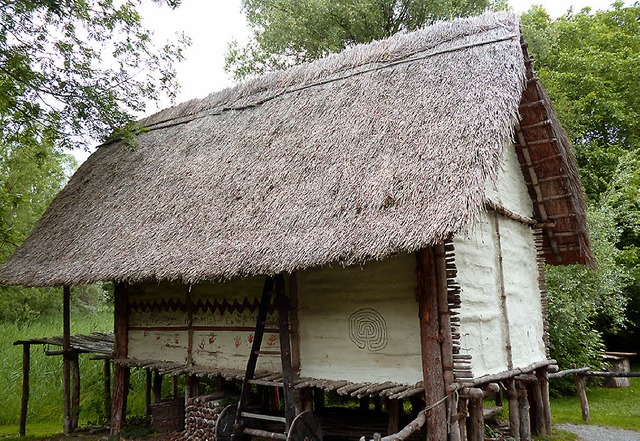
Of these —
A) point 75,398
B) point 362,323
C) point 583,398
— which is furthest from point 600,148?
point 75,398

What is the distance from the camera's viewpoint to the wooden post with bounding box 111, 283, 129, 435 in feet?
27.1

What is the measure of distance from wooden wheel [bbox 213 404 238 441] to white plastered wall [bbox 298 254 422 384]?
4.26 ft

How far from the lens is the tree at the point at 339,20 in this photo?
1469cm

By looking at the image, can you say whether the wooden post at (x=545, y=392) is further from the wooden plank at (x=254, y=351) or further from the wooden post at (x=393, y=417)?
the wooden plank at (x=254, y=351)

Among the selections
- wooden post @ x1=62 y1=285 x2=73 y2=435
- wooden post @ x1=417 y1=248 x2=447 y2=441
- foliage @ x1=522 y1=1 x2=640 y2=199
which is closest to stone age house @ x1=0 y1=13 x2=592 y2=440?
wooden post @ x1=417 y1=248 x2=447 y2=441

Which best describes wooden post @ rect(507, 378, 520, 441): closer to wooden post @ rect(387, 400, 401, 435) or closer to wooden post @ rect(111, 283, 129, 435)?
wooden post @ rect(387, 400, 401, 435)

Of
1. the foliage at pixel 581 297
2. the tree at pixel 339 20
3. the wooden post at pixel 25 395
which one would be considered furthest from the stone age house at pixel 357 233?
the tree at pixel 339 20

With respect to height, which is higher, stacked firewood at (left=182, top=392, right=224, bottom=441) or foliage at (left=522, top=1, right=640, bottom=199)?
foliage at (left=522, top=1, right=640, bottom=199)

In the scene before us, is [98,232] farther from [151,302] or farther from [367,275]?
[367,275]

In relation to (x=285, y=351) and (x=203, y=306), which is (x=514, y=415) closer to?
(x=285, y=351)

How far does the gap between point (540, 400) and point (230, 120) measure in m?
6.38

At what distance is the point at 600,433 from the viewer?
25.5ft

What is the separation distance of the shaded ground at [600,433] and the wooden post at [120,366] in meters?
6.84

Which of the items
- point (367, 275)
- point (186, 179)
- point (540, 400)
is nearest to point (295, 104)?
point (186, 179)
